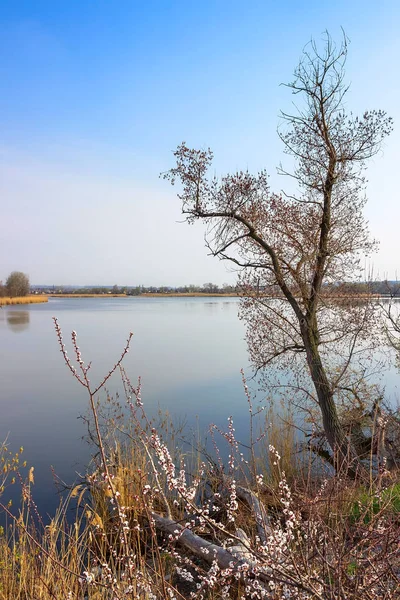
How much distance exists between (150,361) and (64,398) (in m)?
4.28

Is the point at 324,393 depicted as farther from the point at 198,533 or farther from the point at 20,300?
the point at 20,300

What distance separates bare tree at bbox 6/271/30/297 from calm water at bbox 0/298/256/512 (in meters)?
26.8

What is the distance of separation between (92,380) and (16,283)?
38968 millimetres

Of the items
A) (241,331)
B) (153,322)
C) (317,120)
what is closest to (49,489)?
(317,120)

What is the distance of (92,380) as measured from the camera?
11.5 metres

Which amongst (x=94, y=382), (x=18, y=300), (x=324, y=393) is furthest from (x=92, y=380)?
(x=18, y=300)

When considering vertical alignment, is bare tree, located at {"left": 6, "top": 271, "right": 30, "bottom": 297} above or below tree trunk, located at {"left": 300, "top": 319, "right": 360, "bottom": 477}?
above

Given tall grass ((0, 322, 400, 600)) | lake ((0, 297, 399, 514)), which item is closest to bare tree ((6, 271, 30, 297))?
lake ((0, 297, 399, 514))

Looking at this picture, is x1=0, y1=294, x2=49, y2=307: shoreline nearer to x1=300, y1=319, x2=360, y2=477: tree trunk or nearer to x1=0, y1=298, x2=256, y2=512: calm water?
x1=0, y1=298, x2=256, y2=512: calm water

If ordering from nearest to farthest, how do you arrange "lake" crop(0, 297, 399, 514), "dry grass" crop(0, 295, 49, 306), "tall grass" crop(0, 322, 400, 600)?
"tall grass" crop(0, 322, 400, 600)
"lake" crop(0, 297, 399, 514)
"dry grass" crop(0, 295, 49, 306)

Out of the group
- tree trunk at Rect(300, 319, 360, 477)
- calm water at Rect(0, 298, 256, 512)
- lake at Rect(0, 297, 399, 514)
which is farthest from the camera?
calm water at Rect(0, 298, 256, 512)

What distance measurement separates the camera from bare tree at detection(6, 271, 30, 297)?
46.6m

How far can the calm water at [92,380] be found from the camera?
7.33 m

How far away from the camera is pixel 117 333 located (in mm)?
20578
